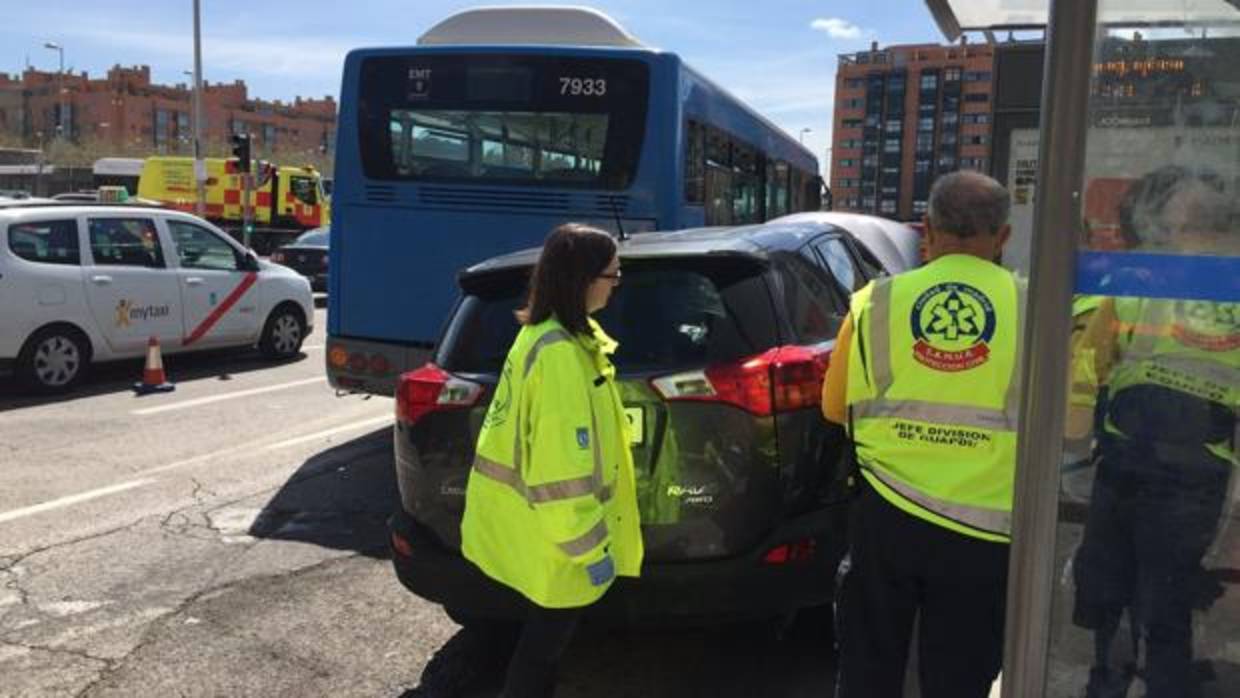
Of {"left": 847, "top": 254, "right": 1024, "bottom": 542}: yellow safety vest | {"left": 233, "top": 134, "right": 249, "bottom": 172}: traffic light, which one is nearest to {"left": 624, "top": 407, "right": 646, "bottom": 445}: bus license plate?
{"left": 847, "top": 254, "right": 1024, "bottom": 542}: yellow safety vest

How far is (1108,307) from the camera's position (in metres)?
1.89

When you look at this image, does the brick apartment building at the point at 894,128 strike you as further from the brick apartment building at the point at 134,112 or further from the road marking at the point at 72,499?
the brick apartment building at the point at 134,112

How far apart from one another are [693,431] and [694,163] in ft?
16.4

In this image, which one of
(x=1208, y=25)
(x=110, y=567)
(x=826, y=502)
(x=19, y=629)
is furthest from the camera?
(x=110, y=567)

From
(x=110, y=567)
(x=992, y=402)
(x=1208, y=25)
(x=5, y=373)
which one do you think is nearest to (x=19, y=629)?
(x=110, y=567)

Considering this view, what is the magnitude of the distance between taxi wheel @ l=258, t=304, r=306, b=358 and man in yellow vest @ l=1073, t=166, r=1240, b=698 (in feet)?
37.9

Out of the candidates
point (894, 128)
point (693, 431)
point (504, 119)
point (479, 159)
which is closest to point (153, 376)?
point (479, 159)

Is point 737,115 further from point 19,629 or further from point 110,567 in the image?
point 19,629

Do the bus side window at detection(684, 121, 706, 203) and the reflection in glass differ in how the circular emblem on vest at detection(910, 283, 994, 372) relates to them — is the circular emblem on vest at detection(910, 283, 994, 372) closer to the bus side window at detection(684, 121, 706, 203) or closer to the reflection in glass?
the reflection in glass

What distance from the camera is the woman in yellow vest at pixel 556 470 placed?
9.22 feet

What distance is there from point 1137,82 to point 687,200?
6053 mm

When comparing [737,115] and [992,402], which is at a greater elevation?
[737,115]

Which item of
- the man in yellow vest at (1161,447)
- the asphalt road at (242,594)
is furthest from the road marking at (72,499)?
the man in yellow vest at (1161,447)

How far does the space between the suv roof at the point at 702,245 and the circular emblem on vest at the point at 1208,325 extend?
77.2 inches
